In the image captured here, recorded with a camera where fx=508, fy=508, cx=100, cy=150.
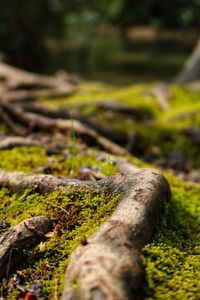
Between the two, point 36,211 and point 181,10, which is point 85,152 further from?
point 181,10

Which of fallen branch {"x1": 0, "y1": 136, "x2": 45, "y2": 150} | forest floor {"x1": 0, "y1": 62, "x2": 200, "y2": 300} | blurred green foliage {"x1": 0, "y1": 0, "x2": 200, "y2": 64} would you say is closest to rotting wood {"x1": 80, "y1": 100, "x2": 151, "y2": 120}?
forest floor {"x1": 0, "y1": 62, "x2": 200, "y2": 300}

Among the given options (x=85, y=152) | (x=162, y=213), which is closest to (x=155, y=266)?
(x=162, y=213)

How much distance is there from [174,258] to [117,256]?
2.79 ft

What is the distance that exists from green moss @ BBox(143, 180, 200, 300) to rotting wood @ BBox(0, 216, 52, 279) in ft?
3.26

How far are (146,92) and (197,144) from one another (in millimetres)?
5439

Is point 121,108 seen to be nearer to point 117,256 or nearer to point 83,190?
point 83,190

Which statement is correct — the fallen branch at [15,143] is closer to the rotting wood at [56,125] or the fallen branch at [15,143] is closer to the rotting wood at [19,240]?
the rotting wood at [56,125]

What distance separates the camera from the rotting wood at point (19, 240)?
4102 millimetres

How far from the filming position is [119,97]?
1609cm

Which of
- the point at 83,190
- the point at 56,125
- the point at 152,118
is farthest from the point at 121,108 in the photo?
the point at 83,190

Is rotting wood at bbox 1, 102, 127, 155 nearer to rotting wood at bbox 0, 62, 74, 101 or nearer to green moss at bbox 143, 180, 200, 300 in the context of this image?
green moss at bbox 143, 180, 200, 300

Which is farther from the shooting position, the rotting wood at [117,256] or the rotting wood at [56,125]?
the rotting wood at [56,125]

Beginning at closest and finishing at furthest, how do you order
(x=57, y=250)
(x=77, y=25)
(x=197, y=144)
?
(x=57, y=250) → (x=197, y=144) → (x=77, y=25)

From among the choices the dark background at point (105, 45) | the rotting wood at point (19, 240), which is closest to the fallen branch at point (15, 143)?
the rotting wood at point (19, 240)
